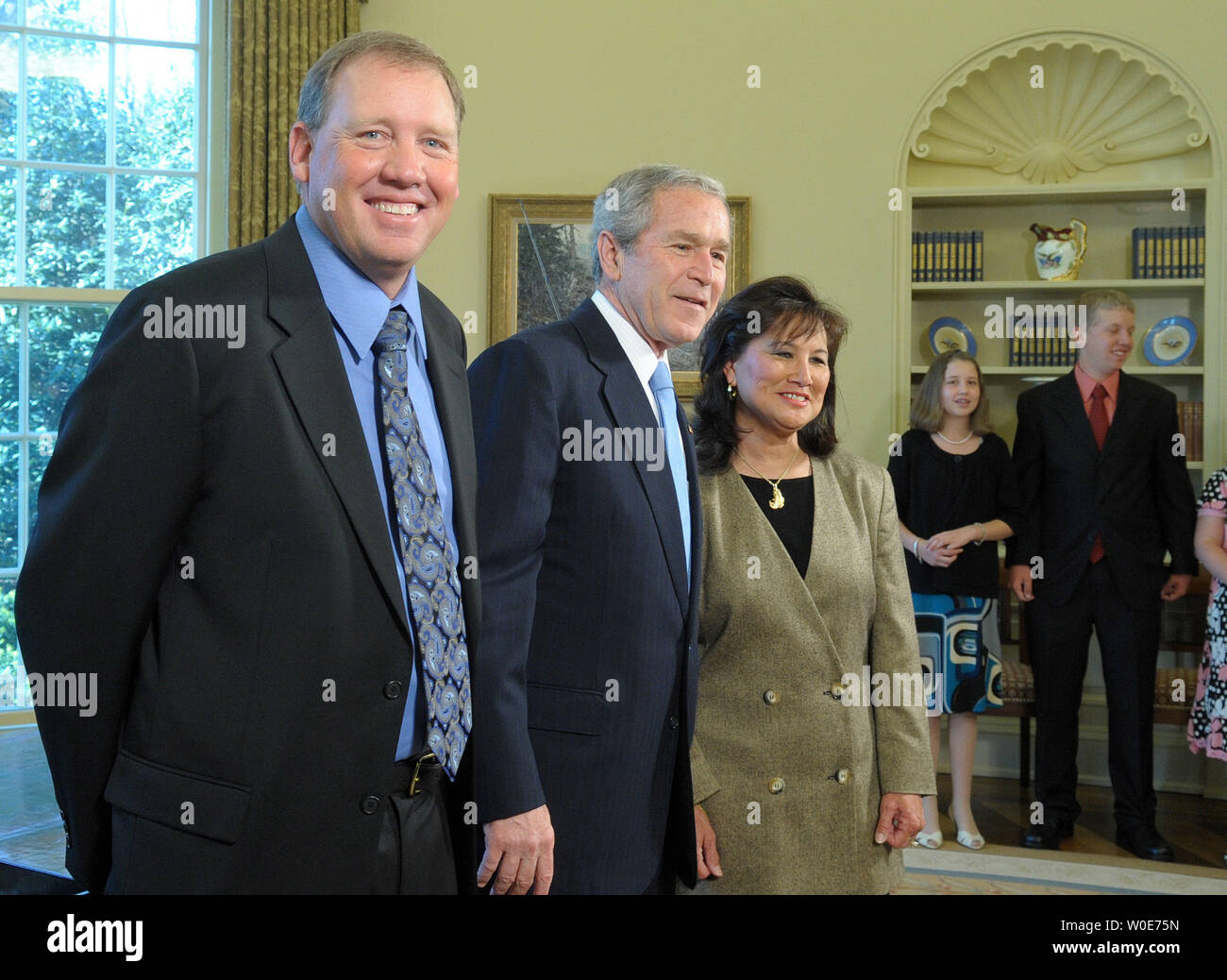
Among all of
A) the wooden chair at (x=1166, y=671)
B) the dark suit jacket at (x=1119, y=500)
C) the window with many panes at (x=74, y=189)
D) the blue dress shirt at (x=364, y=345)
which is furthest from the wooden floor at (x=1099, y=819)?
the window with many panes at (x=74, y=189)

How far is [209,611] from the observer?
46.5 inches

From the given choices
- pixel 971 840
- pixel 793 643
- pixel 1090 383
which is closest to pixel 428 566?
pixel 793 643

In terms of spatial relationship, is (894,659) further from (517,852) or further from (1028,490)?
(1028,490)

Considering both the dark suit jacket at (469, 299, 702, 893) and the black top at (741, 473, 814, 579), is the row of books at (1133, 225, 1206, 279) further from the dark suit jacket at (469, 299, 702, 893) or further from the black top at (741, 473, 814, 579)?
the dark suit jacket at (469, 299, 702, 893)

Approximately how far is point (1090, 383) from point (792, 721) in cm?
294

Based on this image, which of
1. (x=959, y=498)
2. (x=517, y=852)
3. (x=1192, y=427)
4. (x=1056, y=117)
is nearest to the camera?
(x=517, y=852)

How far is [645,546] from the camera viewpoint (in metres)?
1.69

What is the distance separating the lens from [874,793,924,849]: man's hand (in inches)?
73.3

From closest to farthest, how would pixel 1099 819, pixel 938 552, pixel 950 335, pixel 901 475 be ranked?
pixel 938 552 → pixel 901 475 → pixel 1099 819 → pixel 950 335

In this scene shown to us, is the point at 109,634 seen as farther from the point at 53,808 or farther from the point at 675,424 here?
the point at 53,808

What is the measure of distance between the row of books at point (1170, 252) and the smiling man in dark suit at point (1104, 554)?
4.00 ft

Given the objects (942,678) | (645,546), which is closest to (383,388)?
(645,546)

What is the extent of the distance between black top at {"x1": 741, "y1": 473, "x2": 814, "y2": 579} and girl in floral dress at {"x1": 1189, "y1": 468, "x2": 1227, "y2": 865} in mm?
2657

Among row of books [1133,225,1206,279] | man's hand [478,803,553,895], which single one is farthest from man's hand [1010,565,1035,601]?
man's hand [478,803,553,895]
